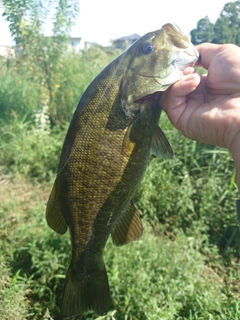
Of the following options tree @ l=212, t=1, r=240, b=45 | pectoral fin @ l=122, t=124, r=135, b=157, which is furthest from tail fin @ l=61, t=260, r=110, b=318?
tree @ l=212, t=1, r=240, b=45

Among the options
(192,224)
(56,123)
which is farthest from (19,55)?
(192,224)

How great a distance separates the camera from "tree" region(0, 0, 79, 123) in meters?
4.62

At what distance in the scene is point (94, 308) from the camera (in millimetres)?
1956

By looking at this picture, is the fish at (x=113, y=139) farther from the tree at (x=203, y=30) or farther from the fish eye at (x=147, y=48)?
the tree at (x=203, y=30)

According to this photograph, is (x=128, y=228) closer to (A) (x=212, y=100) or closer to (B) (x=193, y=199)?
(A) (x=212, y=100)

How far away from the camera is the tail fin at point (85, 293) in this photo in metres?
1.90

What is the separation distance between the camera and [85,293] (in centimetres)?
194

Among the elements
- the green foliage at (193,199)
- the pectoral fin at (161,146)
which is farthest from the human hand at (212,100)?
the green foliage at (193,199)

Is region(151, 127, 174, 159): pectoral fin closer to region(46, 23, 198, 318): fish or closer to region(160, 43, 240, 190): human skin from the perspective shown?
region(46, 23, 198, 318): fish

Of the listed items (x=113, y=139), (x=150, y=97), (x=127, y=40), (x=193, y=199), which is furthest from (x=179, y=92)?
(x=193, y=199)

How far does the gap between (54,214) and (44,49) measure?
409cm

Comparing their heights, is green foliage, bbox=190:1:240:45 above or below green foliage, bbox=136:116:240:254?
above

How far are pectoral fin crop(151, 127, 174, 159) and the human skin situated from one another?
17 centimetres

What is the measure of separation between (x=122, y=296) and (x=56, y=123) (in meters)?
3.42
